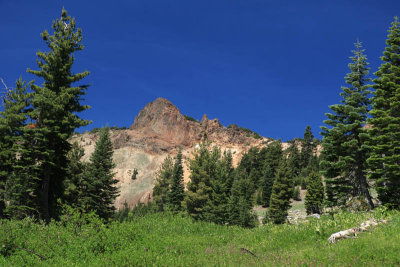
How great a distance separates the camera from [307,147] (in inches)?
4126

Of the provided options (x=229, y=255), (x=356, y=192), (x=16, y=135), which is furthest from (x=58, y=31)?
(x=356, y=192)

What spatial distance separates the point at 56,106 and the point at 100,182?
16084 mm

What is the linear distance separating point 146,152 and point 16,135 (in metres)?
161

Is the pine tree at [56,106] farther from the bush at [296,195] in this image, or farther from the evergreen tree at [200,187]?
the bush at [296,195]

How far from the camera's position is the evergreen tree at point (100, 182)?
114ft

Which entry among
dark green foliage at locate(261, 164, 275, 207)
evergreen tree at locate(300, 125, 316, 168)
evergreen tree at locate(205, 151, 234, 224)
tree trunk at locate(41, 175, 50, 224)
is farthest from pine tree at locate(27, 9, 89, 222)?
evergreen tree at locate(300, 125, 316, 168)

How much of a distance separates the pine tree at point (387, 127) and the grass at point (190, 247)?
28.1ft

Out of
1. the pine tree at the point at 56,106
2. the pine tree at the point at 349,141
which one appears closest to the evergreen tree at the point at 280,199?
the pine tree at the point at 349,141

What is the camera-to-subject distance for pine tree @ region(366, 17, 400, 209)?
784 inches

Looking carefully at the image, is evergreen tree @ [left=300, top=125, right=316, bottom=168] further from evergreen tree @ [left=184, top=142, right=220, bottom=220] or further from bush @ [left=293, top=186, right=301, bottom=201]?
evergreen tree @ [left=184, top=142, right=220, bottom=220]

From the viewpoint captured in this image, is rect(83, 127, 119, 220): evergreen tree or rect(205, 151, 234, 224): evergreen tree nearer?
rect(83, 127, 119, 220): evergreen tree

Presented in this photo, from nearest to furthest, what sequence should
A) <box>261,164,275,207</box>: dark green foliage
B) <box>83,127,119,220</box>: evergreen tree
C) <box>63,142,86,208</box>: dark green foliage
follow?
<box>63,142,86,208</box>: dark green foliage, <box>83,127,119,220</box>: evergreen tree, <box>261,164,275,207</box>: dark green foliage

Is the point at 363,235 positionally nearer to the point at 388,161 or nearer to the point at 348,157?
the point at 388,161

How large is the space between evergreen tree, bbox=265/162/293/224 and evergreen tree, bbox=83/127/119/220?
27.5m
